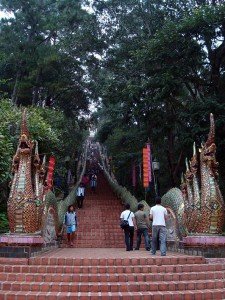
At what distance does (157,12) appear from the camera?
19.7m

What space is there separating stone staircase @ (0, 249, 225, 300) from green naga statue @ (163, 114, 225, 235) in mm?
1158

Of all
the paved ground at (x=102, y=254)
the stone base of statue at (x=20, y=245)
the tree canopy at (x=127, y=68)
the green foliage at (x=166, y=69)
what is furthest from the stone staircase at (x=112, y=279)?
the green foliage at (x=166, y=69)

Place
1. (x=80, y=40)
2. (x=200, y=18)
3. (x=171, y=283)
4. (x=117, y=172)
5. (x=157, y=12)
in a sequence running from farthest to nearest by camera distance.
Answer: (x=117, y=172)
(x=80, y=40)
(x=157, y=12)
(x=200, y=18)
(x=171, y=283)

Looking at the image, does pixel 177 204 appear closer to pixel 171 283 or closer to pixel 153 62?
pixel 171 283

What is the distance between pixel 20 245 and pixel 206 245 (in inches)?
158

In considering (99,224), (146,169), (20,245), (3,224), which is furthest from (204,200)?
(146,169)

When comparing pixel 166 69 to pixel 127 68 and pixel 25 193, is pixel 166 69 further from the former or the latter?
pixel 25 193

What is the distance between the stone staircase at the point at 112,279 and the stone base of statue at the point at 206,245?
448 mm

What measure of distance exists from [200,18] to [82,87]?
12066mm

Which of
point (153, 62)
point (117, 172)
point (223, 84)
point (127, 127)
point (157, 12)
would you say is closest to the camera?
point (153, 62)

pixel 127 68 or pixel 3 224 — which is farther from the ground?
pixel 127 68

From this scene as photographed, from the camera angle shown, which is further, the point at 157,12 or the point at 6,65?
the point at 6,65

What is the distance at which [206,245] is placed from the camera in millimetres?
9039

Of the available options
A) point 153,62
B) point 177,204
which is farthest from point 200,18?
point 177,204
